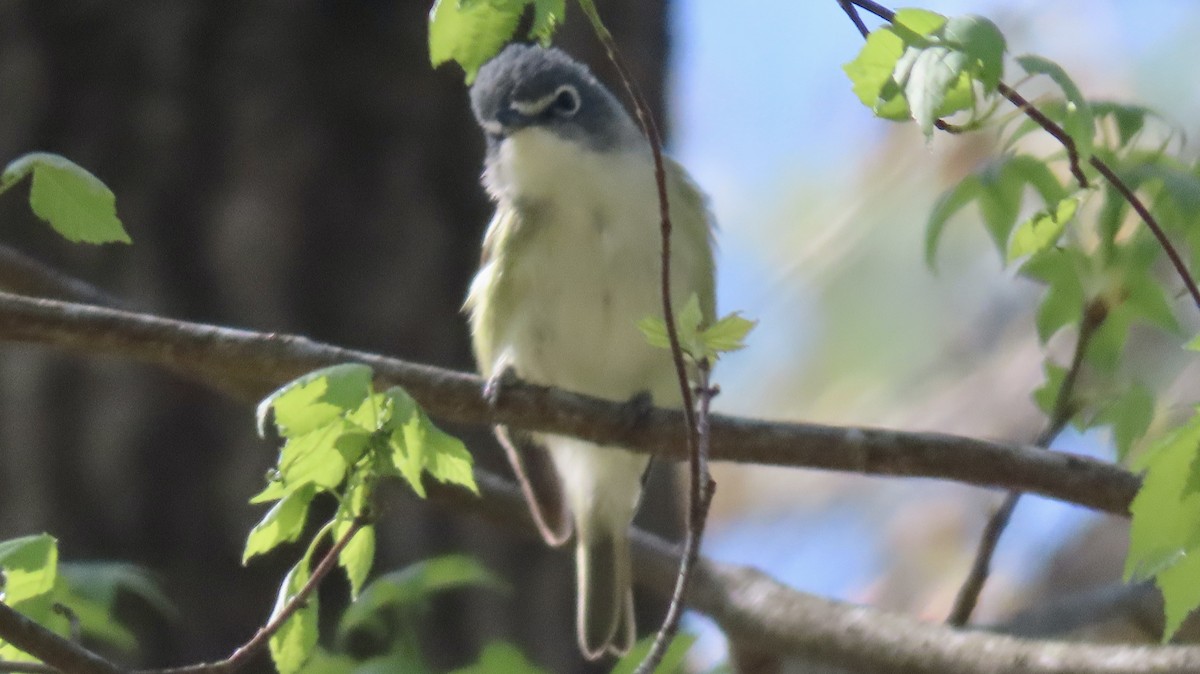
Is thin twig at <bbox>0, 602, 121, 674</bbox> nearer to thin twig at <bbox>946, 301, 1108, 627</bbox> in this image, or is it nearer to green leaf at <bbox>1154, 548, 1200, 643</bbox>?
green leaf at <bbox>1154, 548, 1200, 643</bbox>

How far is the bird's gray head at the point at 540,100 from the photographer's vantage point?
3203 millimetres

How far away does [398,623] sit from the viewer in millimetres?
2646

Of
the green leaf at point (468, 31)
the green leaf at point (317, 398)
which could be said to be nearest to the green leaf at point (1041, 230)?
the green leaf at point (468, 31)

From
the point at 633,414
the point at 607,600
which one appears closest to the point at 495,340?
the point at 607,600

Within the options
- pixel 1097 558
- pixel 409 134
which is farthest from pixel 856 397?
pixel 409 134

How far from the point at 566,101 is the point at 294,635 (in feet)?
5.89

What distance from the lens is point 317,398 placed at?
1.60m

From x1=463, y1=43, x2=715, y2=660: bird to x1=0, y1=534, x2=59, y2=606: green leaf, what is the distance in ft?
4.26

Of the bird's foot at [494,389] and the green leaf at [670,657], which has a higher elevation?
the bird's foot at [494,389]

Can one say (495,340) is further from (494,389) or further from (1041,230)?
(1041,230)

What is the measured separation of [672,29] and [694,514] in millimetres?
2586

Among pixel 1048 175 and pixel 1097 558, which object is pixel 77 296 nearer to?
pixel 1048 175

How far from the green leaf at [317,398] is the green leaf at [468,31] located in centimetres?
42

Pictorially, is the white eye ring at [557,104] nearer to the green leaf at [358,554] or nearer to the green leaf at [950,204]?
the green leaf at [950,204]
